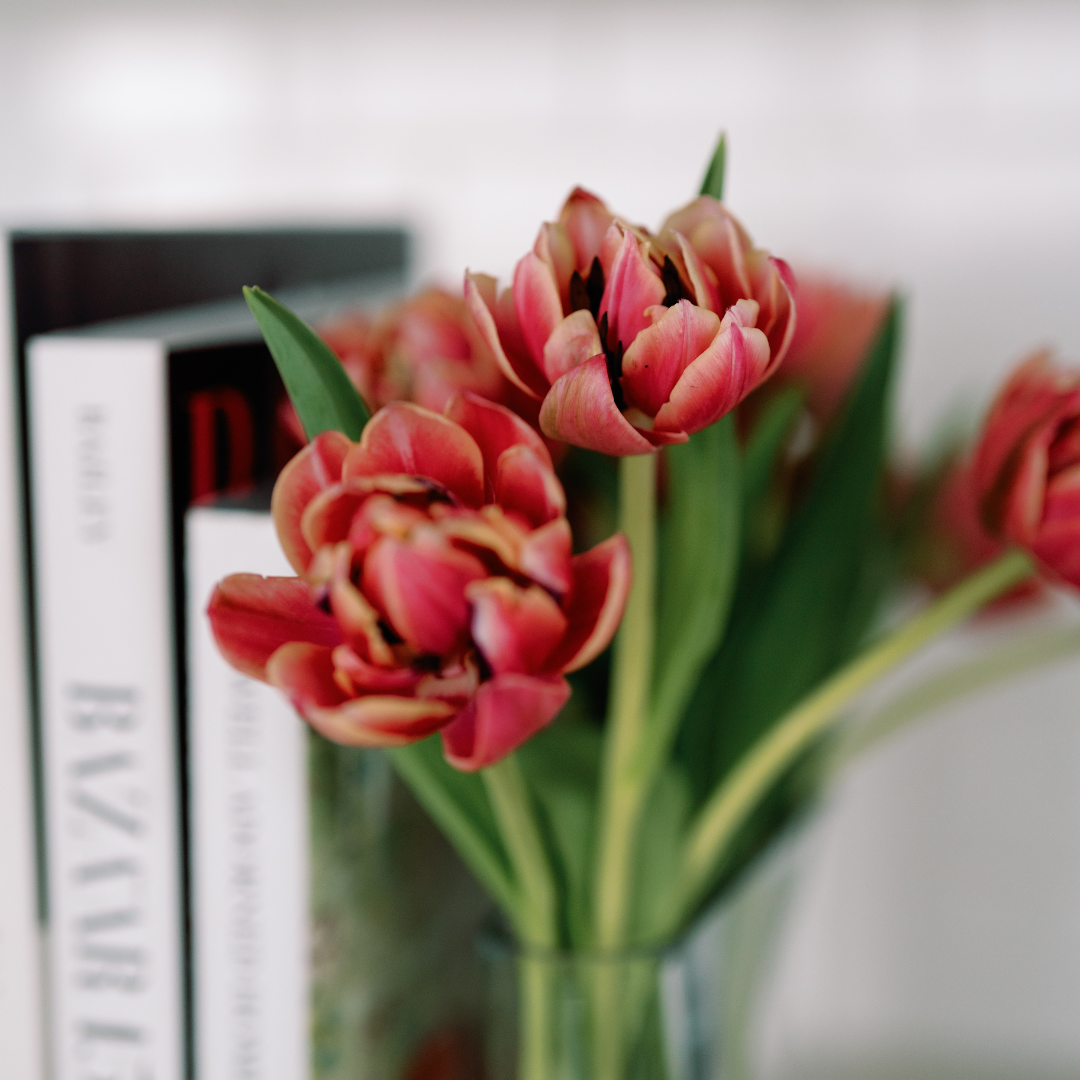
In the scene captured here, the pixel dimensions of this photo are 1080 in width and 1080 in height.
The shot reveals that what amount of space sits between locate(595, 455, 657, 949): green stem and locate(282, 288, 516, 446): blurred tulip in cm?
5

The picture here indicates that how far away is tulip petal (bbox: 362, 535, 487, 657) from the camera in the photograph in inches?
7.4

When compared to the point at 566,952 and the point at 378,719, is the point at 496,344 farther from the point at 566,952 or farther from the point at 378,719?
the point at 566,952

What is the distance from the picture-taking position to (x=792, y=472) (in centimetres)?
39

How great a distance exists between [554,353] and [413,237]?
45 cm

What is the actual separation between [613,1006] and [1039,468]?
7.8 inches

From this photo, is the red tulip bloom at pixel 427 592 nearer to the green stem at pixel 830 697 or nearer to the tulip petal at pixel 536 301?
the tulip petal at pixel 536 301

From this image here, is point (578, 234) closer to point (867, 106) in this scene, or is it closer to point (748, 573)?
point (748, 573)

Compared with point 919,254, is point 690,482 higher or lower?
lower

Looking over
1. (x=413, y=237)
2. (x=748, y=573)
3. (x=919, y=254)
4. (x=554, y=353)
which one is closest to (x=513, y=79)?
(x=413, y=237)

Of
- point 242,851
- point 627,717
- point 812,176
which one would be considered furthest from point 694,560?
point 812,176

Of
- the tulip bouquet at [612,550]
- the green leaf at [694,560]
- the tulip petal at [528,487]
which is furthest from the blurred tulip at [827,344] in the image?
the tulip petal at [528,487]

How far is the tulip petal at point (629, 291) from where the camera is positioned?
21 cm

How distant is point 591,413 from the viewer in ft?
0.65

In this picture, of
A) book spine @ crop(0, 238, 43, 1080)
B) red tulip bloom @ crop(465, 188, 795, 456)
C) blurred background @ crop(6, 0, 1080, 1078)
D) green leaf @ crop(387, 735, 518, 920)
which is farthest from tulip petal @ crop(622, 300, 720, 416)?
blurred background @ crop(6, 0, 1080, 1078)
